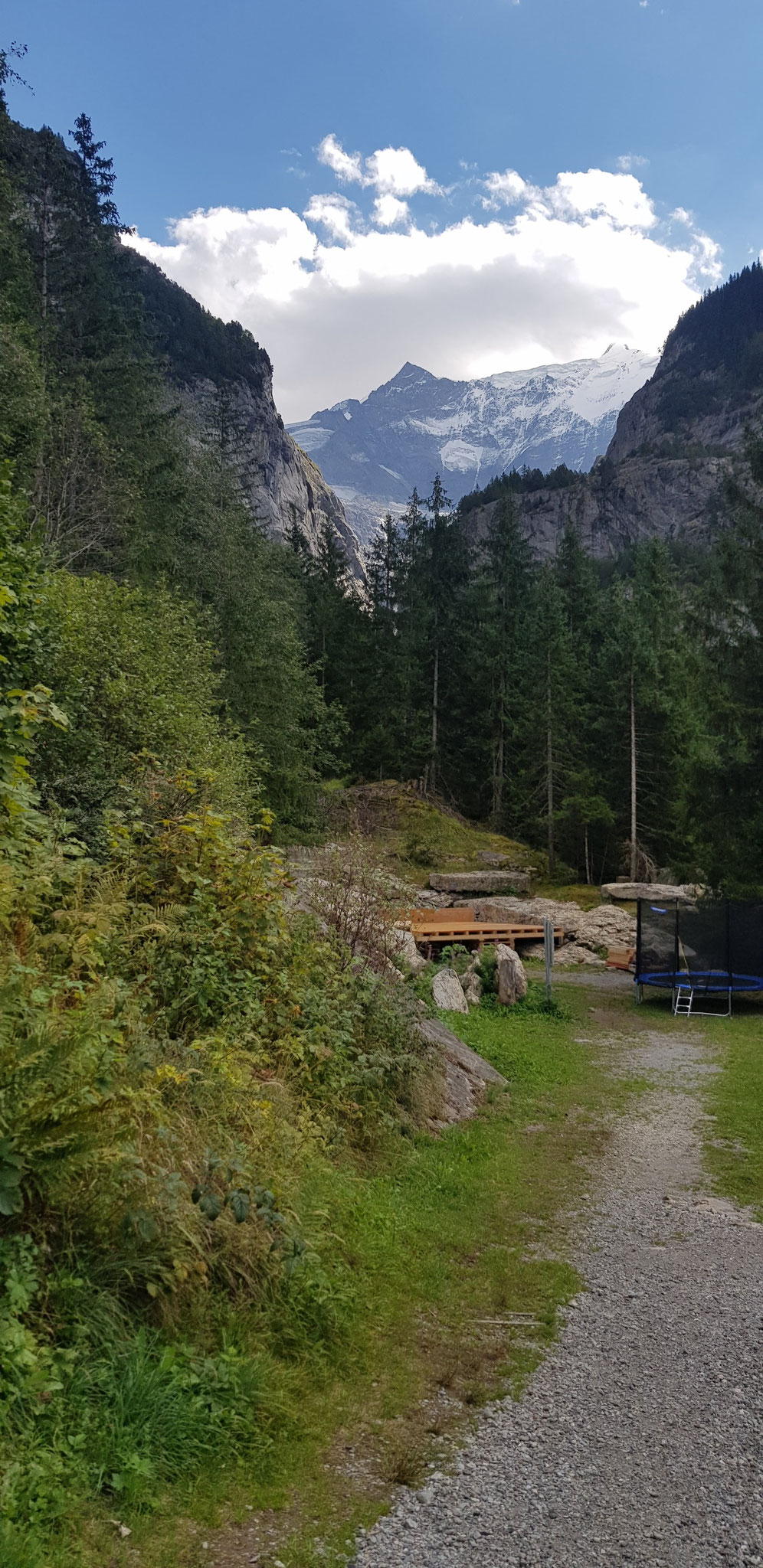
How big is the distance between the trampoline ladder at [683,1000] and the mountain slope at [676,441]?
86.5 metres

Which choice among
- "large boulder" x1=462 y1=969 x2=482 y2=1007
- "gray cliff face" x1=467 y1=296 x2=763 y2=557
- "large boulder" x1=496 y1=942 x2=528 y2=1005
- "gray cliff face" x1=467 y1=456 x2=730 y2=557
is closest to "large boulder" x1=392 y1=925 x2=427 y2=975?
"large boulder" x1=462 y1=969 x2=482 y2=1007

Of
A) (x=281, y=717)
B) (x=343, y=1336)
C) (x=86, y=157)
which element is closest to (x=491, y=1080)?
(x=343, y=1336)

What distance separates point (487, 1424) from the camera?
3.81 meters

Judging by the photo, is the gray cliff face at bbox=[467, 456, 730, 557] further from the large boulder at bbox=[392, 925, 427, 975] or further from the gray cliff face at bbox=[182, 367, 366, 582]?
the large boulder at bbox=[392, 925, 427, 975]

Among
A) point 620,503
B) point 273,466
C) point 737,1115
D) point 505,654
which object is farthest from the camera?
point 620,503

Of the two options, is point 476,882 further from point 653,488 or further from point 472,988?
point 653,488

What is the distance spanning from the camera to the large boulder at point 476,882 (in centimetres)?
3134

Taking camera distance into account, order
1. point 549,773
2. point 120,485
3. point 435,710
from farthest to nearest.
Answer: point 435,710 < point 549,773 < point 120,485

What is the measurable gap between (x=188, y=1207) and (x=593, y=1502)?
6.37 ft

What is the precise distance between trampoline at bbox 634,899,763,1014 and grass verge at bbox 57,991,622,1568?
10.2 m

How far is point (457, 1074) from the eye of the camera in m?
8.98

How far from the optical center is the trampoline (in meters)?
17.7

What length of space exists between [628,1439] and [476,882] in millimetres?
28043

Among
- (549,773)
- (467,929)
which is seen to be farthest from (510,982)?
(549,773)
